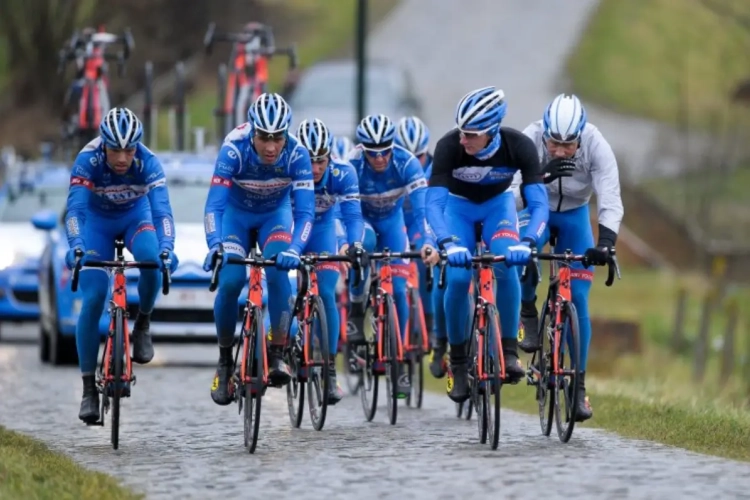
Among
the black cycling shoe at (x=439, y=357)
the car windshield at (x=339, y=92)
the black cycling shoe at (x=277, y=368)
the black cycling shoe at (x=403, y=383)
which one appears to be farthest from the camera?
the car windshield at (x=339, y=92)

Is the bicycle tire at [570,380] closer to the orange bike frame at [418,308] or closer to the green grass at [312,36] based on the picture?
the orange bike frame at [418,308]

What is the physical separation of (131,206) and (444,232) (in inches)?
89.2

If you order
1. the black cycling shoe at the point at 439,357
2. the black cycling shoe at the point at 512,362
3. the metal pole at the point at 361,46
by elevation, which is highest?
the metal pole at the point at 361,46

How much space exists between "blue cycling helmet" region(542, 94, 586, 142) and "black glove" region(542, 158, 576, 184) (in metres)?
0.16

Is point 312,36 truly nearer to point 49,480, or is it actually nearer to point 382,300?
point 382,300

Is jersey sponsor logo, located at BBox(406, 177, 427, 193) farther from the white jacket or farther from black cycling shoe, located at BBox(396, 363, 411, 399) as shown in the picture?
the white jacket

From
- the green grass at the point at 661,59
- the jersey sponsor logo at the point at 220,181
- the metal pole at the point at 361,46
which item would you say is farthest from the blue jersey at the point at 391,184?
the green grass at the point at 661,59

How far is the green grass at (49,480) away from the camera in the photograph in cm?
968

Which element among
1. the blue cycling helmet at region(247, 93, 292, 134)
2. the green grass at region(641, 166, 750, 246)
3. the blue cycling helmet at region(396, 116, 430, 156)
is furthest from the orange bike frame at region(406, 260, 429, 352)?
the green grass at region(641, 166, 750, 246)

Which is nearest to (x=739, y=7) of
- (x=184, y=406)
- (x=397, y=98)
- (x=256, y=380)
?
(x=397, y=98)

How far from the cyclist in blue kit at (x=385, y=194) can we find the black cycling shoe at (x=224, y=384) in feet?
7.49

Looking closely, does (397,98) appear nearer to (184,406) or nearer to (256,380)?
(184,406)

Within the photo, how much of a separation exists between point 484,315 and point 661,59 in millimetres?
45582

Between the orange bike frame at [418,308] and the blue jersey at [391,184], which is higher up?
the blue jersey at [391,184]
